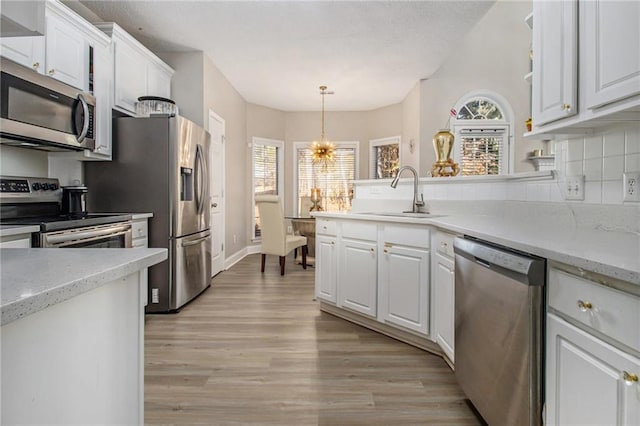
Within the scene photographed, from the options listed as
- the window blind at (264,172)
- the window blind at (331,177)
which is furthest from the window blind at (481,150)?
the window blind at (264,172)

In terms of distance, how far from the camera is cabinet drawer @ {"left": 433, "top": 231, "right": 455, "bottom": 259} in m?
2.02

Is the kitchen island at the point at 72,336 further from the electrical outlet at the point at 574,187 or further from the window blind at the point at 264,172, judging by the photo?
the window blind at the point at 264,172

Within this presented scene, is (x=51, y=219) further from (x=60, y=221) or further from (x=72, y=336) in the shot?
(x=72, y=336)

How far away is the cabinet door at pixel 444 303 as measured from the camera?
201 centimetres

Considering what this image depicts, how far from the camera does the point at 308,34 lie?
382cm

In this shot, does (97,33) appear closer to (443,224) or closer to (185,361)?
(185,361)

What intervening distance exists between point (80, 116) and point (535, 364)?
3061mm

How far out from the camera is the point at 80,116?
2.57m

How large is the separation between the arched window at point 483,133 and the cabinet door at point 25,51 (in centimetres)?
523

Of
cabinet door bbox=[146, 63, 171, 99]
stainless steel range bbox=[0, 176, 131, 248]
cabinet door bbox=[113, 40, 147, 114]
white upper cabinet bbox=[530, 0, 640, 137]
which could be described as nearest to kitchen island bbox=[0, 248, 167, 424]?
stainless steel range bbox=[0, 176, 131, 248]

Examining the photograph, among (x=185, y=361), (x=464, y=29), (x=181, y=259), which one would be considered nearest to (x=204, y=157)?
(x=181, y=259)

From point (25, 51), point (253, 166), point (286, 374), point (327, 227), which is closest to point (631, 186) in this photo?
point (286, 374)

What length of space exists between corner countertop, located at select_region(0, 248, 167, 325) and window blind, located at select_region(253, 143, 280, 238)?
18.8ft

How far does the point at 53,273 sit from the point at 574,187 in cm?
207
